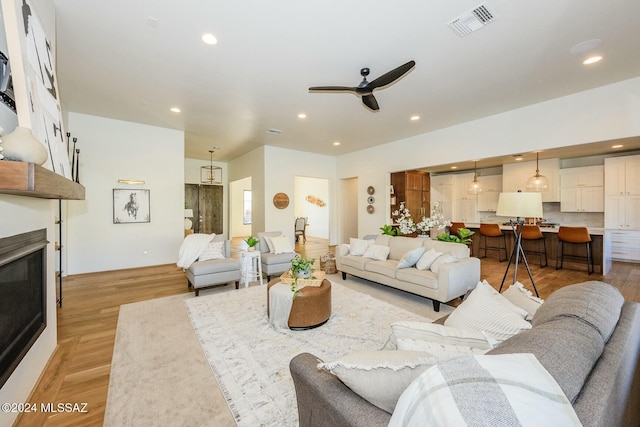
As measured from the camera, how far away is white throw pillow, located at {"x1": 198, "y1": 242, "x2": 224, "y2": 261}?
4203 millimetres

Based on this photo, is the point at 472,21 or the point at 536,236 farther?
the point at 536,236

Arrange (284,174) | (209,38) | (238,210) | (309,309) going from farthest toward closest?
1. (238,210)
2. (284,174)
3. (309,309)
4. (209,38)

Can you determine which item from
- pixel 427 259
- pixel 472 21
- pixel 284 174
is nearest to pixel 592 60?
pixel 472 21

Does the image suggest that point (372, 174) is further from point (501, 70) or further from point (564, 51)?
point (564, 51)

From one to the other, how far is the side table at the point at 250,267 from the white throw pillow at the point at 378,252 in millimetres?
1802

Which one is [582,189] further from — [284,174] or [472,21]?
[284,174]

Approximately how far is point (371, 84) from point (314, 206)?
8.69 metres

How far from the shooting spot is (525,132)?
4.48m

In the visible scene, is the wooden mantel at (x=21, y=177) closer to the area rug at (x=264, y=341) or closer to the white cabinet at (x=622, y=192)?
the area rug at (x=264, y=341)

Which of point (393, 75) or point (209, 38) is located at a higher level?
point (209, 38)

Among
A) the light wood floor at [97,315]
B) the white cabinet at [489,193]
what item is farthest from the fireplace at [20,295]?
the white cabinet at [489,193]

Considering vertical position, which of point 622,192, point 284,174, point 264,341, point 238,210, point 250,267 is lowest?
point 264,341

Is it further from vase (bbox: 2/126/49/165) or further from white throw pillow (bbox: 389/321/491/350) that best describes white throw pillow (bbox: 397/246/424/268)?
vase (bbox: 2/126/49/165)

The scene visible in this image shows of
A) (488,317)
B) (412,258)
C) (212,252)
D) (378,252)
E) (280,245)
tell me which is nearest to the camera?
(488,317)
